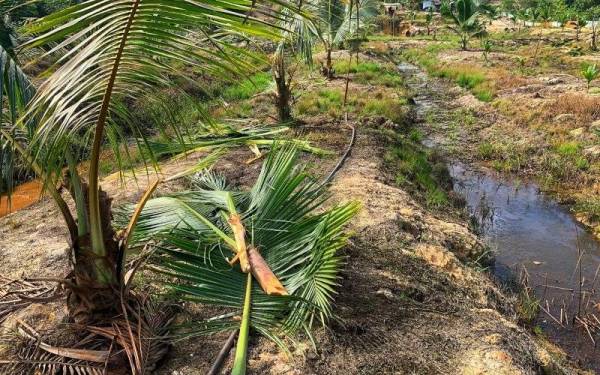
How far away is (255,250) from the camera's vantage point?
266 centimetres

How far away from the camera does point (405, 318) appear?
333cm

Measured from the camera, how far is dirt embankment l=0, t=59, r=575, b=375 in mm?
2906

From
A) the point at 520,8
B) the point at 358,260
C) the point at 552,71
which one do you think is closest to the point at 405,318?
the point at 358,260

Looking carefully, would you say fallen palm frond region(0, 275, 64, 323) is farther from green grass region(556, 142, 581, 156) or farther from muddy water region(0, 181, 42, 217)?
green grass region(556, 142, 581, 156)

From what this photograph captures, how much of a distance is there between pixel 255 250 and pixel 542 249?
5.32 metres

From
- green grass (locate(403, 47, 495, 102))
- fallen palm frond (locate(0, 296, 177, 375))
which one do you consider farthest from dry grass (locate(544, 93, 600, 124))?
fallen palm frond (locate(0, 296, 177, 375))

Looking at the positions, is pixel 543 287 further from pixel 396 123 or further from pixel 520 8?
pixel 520 8

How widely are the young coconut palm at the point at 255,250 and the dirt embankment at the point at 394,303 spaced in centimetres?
24

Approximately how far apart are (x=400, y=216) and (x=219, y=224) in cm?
253

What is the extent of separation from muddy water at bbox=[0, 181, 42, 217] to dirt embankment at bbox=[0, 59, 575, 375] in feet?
6.55

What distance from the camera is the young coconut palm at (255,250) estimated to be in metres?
2.47

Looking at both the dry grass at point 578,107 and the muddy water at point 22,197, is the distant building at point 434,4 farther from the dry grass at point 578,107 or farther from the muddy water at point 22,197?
the muddy water at point 22,197

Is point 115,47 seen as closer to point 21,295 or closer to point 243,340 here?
point 243,340

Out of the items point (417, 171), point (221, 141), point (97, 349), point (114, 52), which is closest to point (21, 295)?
point (97, 349)
